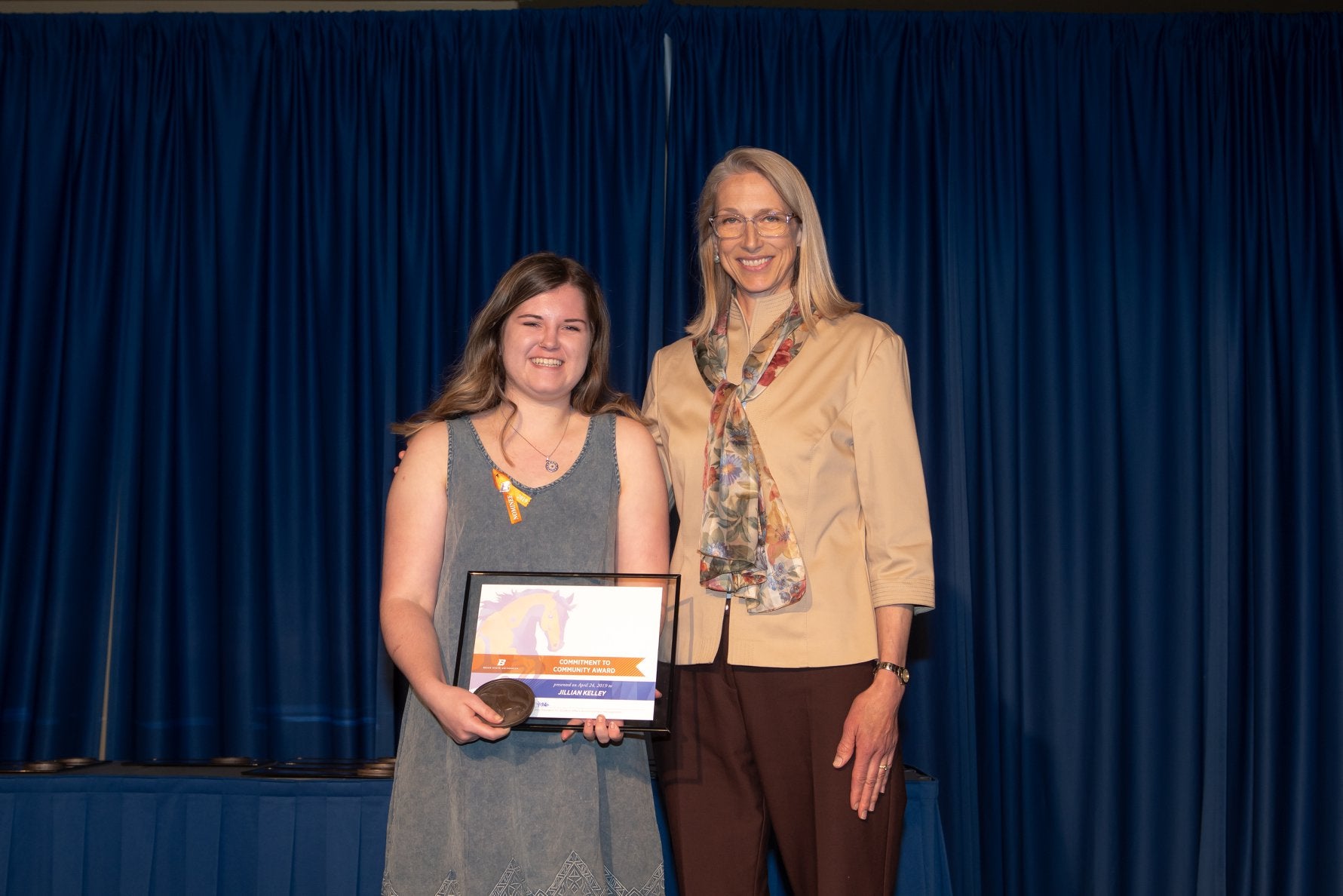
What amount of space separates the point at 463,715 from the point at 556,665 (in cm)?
16

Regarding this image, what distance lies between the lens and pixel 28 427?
356cm

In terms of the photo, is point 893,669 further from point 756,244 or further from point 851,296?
point 851,296

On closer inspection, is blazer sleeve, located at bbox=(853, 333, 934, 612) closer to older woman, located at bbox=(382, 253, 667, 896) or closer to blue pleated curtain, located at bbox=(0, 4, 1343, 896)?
older woman, located at bbox=(382, 253, 667, 896)

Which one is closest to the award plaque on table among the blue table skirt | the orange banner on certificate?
the orange banner on certificate

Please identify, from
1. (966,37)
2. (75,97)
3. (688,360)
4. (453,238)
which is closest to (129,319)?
(75,97)

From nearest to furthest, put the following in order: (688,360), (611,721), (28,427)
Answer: (611,721) → (688,360) → (28,427)

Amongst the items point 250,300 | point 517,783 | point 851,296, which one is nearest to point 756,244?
point 517,783

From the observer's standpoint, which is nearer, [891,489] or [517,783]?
[517,783]

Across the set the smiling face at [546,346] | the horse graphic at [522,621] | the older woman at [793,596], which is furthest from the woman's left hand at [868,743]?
the smiling face at [546,346]

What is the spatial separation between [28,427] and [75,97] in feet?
3.81

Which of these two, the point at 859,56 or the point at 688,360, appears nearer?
the point at 688,360

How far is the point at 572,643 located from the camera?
170 centimetres

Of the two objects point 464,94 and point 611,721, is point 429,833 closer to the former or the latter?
point 611,721

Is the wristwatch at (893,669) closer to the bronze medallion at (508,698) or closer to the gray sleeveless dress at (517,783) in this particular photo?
the gray sleeveless dress at (517,783)
